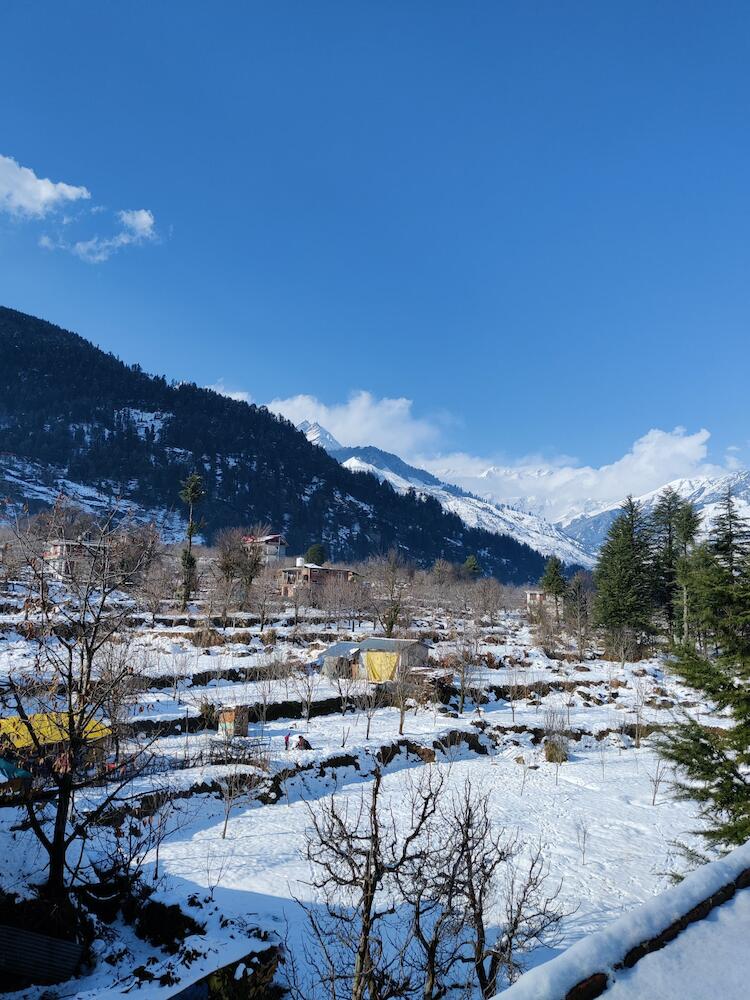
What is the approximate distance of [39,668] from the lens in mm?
9617

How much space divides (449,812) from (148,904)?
13501 mm

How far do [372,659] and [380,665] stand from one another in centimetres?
79

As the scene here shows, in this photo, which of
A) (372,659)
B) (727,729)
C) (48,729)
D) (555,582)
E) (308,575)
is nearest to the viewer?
(727,729)

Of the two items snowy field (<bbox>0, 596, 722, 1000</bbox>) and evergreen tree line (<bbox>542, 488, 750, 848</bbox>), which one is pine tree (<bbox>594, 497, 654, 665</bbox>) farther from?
snowy field (<bbox>0, 596, 722, 1000</bbox>)

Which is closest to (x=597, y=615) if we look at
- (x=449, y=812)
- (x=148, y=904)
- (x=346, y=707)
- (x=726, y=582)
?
(x=346, y=707)

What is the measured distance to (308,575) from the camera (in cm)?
9319

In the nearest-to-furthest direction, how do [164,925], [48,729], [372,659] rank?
[164,925] < [48,729] < [372,659]

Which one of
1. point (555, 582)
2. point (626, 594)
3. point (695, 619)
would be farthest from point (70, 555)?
point (555, 582)

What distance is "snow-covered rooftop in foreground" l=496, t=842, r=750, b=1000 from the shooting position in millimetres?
2693

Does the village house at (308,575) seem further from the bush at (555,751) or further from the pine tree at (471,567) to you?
the bush at (555,751)

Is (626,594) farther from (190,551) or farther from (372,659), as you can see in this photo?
(190,551)

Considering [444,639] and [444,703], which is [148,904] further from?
[444,639]

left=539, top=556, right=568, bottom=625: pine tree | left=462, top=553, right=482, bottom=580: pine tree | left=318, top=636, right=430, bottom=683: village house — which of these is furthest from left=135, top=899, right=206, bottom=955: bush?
left=462, top=553, right=482, bottom=580: pine tree

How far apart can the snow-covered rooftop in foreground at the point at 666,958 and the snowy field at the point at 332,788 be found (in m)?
5.26
